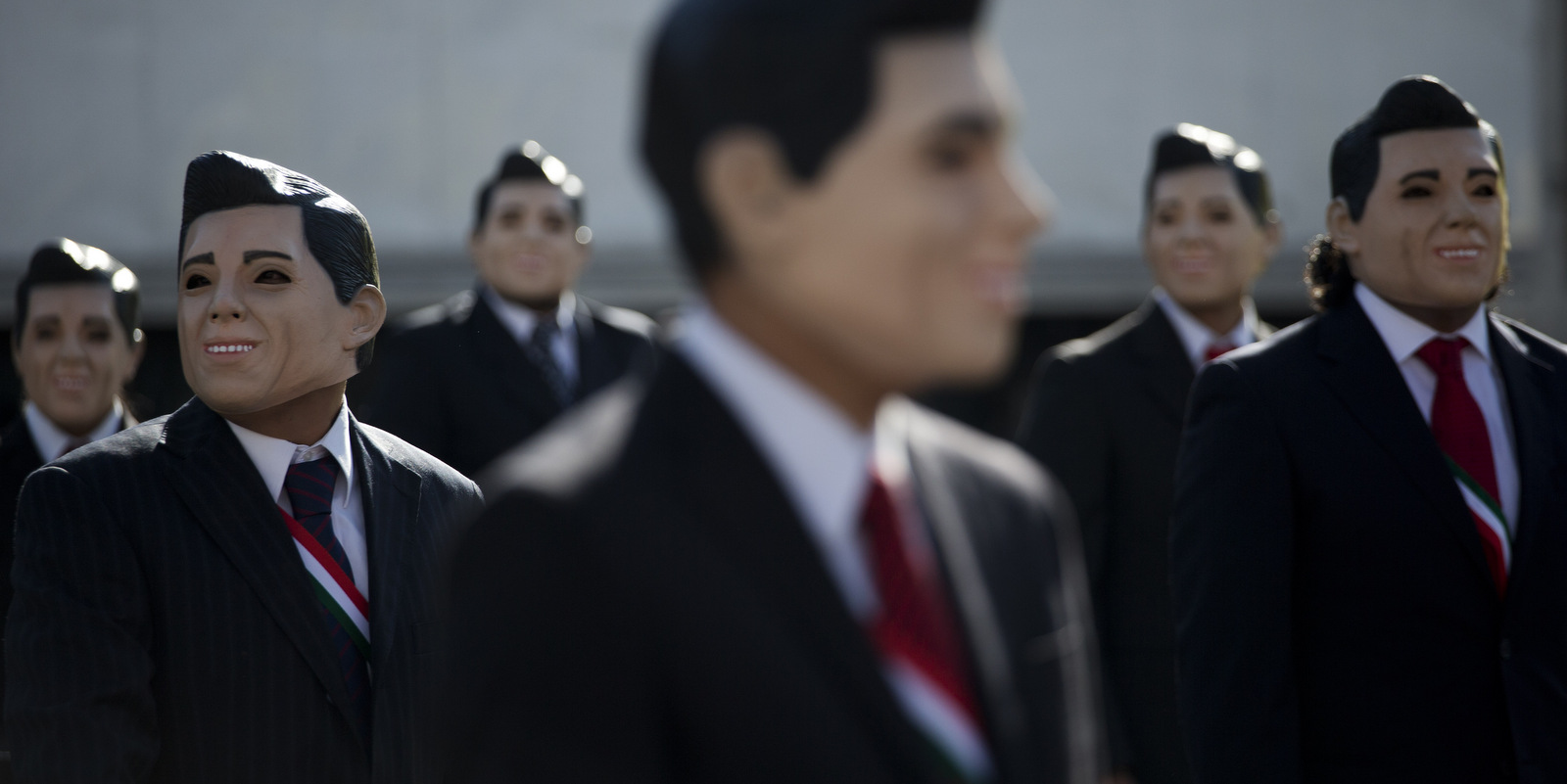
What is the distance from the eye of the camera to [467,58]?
12.9 metres

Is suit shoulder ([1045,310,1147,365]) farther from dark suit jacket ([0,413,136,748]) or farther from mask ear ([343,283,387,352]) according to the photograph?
dark suit jacket ([0,413,136,748])

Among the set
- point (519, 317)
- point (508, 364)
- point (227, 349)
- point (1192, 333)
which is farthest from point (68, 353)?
point (1192, 333)

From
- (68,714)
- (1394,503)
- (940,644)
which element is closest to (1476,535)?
(1394,503)

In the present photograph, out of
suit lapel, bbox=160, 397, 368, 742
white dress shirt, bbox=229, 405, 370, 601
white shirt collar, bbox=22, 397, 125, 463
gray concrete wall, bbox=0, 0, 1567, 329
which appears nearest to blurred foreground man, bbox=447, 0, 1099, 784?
suit lapel, bbox=160, 397, 368, 742

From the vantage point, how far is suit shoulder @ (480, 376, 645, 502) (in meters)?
1.41

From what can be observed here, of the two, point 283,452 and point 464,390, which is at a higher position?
point 283,452

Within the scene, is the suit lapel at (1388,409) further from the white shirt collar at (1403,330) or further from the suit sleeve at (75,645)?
the suit sleeve at (75,645)

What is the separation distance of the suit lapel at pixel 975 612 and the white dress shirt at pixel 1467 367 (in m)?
1.95

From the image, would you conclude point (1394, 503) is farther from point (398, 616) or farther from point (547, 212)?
point (547, 212)

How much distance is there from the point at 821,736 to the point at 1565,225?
13517 mm

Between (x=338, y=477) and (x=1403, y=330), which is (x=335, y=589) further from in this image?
(x=1403, y=330)

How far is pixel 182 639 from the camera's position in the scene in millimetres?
2744

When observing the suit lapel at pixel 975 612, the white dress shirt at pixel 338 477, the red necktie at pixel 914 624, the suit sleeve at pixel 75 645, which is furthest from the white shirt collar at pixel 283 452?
the red necktie at pixel 914 624

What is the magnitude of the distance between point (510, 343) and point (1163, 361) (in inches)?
104
